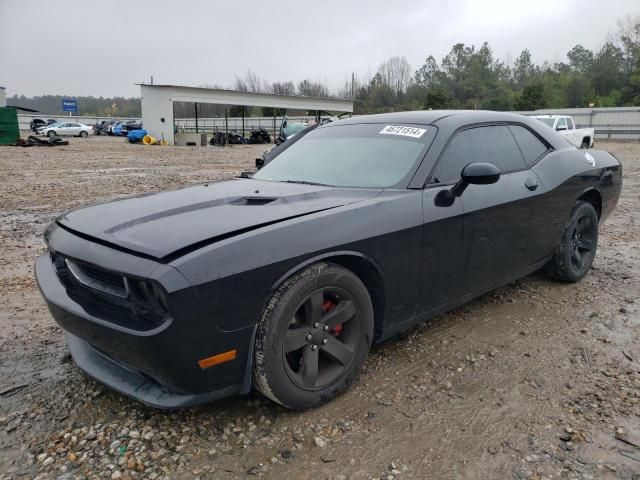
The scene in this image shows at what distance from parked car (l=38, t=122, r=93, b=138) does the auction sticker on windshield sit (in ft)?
135

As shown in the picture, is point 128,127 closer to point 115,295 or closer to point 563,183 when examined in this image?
point 563,183

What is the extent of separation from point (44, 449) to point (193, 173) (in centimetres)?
1216

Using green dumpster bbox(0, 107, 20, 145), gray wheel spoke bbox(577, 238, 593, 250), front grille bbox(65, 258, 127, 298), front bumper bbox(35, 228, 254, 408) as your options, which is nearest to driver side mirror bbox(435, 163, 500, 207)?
front bumper bbox(35, 228, 254, 408)

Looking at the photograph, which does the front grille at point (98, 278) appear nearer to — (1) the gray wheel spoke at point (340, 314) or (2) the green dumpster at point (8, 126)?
(1) the gray wheel spoke at point (340, 314)

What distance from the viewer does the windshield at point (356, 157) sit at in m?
2.94

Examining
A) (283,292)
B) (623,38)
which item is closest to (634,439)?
(283,292)

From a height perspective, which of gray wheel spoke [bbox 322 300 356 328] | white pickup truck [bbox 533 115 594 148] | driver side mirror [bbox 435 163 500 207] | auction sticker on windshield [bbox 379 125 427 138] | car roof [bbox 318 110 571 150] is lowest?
gray wheel spoke [bbox 322 300 356 328]

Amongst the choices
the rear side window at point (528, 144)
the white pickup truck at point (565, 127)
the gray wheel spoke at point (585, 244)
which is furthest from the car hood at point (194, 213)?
the white pickup truck at point (565, 127)

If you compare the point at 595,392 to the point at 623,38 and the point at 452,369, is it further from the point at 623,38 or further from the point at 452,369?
the point at 623,38

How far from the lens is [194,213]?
2.36m

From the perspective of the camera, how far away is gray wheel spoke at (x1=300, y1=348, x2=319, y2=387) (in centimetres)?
230

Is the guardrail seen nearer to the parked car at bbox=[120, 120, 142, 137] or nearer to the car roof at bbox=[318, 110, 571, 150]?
the car roof at bbox=[318, 110, 571, 150]

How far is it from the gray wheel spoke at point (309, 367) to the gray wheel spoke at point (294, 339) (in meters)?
0.06

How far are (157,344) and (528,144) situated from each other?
321cm
